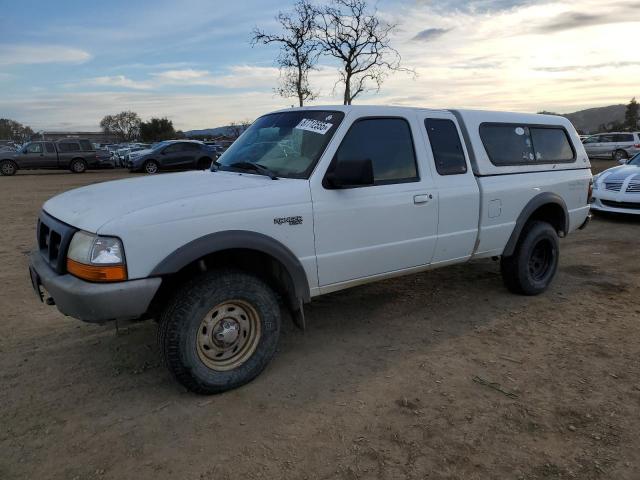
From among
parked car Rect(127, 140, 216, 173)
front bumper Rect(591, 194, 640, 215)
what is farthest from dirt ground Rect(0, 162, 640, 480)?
parked car Rect(127, 140, 216, 173)

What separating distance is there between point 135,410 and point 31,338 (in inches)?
66.1

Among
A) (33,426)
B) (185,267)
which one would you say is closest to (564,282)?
(185,267)

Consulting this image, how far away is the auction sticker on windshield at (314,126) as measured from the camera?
3892mm

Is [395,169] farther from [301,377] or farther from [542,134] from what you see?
[542,134]

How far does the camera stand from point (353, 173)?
3.54 meters

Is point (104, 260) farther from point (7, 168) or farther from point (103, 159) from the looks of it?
point (103, 159)

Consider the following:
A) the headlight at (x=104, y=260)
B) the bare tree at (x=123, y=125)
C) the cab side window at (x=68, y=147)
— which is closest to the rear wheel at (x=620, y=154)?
the cab side window at (x=68, y=147)

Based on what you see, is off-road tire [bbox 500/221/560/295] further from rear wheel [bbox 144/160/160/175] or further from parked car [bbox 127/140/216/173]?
rear wheel [bbox 144/160/160/175]

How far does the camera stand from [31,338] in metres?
4.29

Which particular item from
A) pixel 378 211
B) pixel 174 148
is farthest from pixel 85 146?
pixel 378 211

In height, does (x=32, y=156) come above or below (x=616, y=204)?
above

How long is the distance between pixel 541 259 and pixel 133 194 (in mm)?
4344

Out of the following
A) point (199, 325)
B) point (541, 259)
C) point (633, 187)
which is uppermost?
point (199, 325)

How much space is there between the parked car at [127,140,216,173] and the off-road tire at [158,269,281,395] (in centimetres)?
2038
